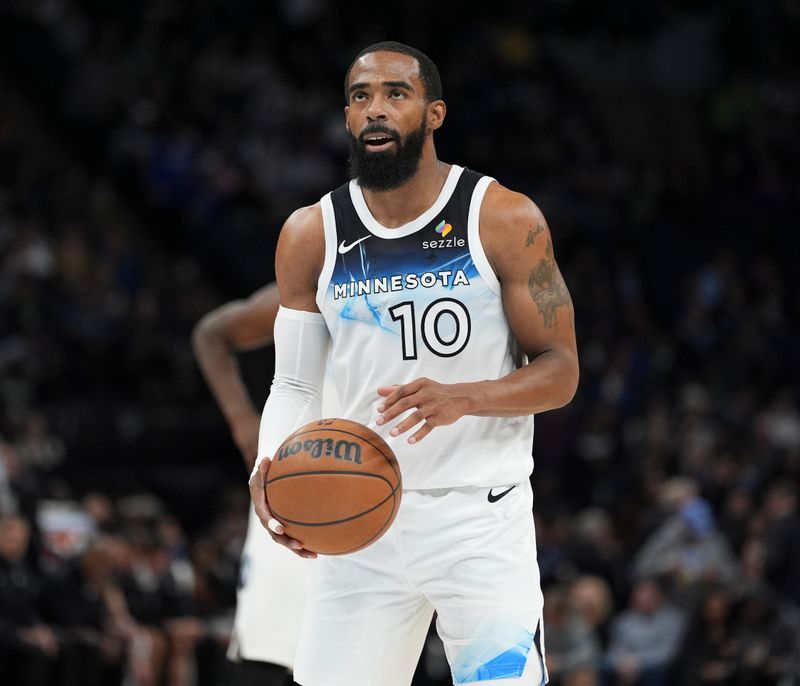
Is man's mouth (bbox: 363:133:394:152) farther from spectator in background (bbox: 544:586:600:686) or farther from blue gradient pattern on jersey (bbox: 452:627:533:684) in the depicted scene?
spectator in background (bbox: 544:586:600:686)

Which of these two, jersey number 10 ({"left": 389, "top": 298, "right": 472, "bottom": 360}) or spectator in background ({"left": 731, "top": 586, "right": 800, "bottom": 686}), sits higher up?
jersey number 10 ({"left": 389, "top": 298, "right": 472, "bottom": 360})

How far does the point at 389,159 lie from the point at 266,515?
47.8 inches

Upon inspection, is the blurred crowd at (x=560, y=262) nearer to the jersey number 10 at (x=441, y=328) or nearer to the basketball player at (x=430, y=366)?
the basketball player at (x=430, y=366)

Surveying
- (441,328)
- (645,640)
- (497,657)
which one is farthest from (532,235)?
(645,640)

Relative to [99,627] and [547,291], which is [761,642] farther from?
[547,291]

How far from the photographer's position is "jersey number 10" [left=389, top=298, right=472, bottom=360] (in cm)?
480

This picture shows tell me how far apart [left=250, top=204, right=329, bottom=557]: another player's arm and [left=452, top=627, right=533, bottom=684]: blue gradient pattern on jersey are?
0.95m

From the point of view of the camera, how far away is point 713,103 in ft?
63.8

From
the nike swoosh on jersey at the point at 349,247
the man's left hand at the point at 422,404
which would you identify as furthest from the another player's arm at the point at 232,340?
the man's left hand at the point at 422,404

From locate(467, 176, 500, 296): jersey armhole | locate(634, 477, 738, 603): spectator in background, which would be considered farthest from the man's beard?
locate(634, 477, 738, 603): spectator in background

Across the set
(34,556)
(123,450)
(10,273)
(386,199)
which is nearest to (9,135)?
(10,273)

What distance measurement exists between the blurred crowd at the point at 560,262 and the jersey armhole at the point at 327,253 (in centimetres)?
587

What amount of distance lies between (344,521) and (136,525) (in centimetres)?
810

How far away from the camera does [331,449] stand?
456 centimetres
